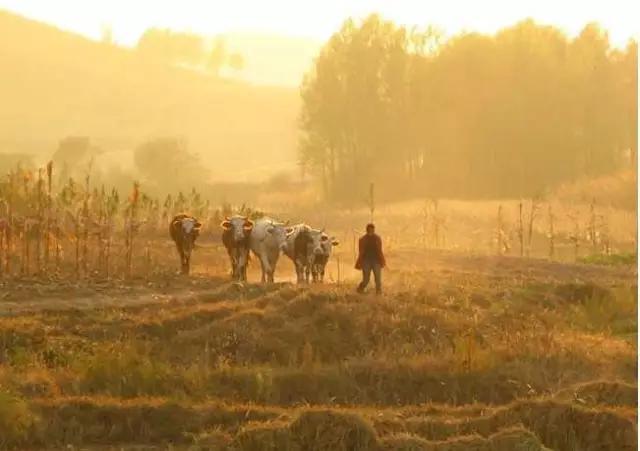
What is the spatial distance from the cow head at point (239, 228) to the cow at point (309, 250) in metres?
1.14

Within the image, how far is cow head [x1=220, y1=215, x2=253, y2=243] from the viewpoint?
26.2 meters

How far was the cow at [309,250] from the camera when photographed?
25.0 m

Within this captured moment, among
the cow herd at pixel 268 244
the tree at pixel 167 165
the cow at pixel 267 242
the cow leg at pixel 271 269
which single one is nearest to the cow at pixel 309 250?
the cow herd at pixel 268 244

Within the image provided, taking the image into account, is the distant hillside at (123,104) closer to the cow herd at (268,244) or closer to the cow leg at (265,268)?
the cow herd at (268,244)

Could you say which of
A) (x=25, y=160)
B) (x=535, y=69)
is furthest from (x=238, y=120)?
(x=535, y=69)

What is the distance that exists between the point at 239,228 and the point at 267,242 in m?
0.69

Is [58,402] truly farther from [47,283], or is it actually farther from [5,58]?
[5,58]

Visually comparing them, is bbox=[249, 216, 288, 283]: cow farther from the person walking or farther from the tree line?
the tree line

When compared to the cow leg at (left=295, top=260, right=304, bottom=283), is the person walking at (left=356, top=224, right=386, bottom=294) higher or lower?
higher

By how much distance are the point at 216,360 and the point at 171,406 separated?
3.31 metres

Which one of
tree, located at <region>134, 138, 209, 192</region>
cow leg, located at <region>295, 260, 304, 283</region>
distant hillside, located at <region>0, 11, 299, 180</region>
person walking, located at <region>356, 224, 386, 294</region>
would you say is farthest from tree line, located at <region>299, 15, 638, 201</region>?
person walking, located at <region>356, 224, 386, 294</region>

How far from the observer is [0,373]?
611 inches

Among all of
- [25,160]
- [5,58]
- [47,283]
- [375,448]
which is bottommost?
[375,448]

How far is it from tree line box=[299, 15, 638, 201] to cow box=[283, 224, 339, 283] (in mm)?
33744
